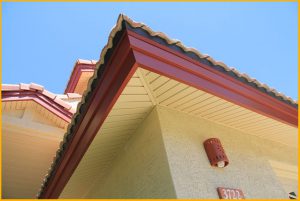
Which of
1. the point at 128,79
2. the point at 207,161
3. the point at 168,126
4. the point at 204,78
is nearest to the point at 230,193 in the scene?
the point at 207,161

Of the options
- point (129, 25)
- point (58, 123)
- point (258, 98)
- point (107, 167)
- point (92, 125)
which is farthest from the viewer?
point (58, 123)

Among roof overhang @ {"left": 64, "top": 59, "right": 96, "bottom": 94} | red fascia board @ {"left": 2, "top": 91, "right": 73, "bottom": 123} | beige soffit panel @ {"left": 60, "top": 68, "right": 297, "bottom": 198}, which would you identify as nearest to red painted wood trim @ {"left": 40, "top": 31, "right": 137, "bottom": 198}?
beige soffit panel @ {"left": 60, "top": 68, "right": 297, "bottom": 198}

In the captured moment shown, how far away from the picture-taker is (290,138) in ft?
14.8

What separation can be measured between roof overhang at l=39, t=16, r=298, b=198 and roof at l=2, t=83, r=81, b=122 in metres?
1.62

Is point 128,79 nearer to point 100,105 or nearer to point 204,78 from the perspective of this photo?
point 100,105

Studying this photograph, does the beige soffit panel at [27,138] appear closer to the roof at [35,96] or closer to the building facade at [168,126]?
the roof at [35,96]

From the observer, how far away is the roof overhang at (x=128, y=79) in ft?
7.77

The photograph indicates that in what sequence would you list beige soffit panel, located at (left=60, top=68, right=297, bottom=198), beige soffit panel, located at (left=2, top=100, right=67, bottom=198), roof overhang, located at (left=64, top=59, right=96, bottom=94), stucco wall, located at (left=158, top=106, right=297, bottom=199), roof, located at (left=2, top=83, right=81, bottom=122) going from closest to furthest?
stucco wall, located at (left=158, top=106, right=297, bottom=199) < beige soffit panel, located at (left=60, top=68, right=297, bottom=198) < roof, located at (left=2, top=83, right=81, bottom=122) < beige soffit panel, located at (left=2, top=100, right=67, bottom=198) < roof overhang, located at (left=64, top=59, right=96, bottom=94)

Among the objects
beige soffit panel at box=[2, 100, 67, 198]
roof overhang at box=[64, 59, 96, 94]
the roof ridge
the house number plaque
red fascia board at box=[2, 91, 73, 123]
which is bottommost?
the house number plaque

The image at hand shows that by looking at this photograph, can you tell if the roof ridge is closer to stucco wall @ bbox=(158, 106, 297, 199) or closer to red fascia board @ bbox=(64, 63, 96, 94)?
stucco wall @ bbox=(158, 106, 297, 199)

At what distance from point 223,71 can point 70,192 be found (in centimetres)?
326

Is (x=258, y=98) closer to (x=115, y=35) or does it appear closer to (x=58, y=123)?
(x=115, y=35)

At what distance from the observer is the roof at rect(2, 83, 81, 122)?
4922 mm

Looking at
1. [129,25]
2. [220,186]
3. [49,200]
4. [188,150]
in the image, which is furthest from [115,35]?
[49,200]
